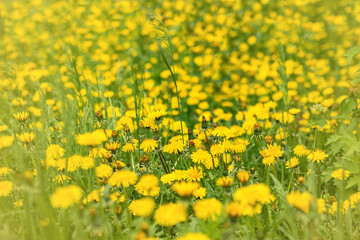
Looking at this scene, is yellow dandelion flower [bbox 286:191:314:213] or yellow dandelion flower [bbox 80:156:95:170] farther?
yellow dandelion flower [bbox 80:156:95:170]

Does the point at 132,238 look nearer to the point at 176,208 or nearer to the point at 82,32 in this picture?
the point at 176,208

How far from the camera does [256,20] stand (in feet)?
15.9

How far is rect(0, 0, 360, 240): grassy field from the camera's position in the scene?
1394 mm

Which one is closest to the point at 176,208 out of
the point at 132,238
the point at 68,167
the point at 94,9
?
the point at 132,238

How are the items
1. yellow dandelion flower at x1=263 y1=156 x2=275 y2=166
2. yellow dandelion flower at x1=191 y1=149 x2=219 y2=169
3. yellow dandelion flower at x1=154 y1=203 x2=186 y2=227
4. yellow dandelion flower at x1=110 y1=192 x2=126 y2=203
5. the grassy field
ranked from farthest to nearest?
yellow dandelion flower at x1=191 y1=149 x2=219 y2=169, yellow dandelion flower at x1=263 y1=156 x2=275 y2=166, yellow dandelion flower at x1=110 y1=192 x2=126 y2=203, the grassy field, yellow dandelion flower at x1=154 y1=203 x2=186 y2=227

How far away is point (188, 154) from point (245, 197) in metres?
0.75

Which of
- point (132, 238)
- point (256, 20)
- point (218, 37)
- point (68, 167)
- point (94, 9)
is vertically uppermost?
point (94, 9)

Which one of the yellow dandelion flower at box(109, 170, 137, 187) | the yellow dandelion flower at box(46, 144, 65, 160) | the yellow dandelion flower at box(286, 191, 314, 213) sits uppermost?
the yellow dandelion flower at box(46, 144, 65, 160)

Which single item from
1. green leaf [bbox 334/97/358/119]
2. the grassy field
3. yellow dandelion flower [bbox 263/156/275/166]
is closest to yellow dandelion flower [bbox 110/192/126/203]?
the grassy field

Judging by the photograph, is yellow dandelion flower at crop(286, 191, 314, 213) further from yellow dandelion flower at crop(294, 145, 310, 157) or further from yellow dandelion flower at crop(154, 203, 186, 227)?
yellow dandelion flower at crop(294, 145, 310, 157)

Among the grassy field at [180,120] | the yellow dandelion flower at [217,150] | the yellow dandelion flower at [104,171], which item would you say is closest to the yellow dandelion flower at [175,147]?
the grassy field at [180,120]

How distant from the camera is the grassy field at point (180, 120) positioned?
4.57 ft

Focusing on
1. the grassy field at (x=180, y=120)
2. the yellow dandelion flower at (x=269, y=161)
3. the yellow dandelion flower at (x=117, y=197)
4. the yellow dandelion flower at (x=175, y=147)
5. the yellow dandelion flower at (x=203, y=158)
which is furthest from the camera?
the yellow dandelion flower at (x=175, y=147)

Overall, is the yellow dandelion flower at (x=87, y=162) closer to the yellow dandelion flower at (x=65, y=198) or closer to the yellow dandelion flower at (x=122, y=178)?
the yellow dandelion flower at (x=122, y=178)
